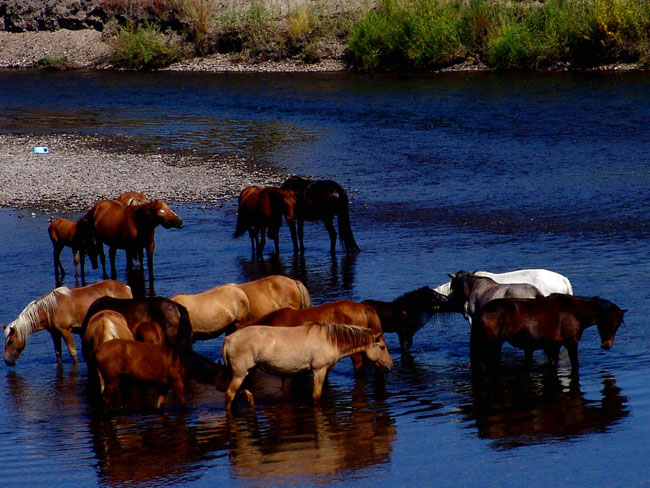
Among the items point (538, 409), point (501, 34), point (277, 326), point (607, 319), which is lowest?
point (538, 409)

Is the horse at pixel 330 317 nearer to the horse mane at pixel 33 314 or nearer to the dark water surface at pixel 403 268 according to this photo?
the dark water surface at pixel 403 268

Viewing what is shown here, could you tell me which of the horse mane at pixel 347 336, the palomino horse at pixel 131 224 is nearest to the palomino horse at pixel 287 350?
the horse mane at pixel 347 336

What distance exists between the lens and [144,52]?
4034cm

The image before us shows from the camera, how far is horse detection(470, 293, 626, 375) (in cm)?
948

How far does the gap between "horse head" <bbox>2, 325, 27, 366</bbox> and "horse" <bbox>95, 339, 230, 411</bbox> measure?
192cm

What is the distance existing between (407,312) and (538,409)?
2.07m

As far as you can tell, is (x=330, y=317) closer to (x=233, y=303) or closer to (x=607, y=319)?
(x=233, y=303)

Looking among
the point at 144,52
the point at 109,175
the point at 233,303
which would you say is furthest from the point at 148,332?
the point at 144,52

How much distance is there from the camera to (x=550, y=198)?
18484 millimetres

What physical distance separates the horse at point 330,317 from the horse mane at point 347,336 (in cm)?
56

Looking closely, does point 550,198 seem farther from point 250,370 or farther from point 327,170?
point 250,370

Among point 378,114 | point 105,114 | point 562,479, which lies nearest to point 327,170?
point 378,114

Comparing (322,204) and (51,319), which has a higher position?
(322,204)

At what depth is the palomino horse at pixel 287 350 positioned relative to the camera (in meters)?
8.80
